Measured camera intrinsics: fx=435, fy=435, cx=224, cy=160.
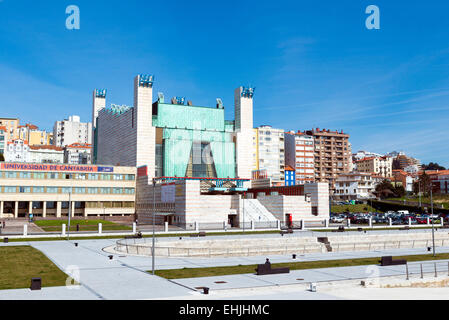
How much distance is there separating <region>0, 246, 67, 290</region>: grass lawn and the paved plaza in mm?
1021

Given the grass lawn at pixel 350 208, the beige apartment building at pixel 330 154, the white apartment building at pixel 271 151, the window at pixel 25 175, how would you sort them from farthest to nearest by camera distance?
the beige apartment building at pixel 330 154 → the white apartment building at pixel 271 151 → the grass lawn at pixel 350 208 → the window at pixel 25 175

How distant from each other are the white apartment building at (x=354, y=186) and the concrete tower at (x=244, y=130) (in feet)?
230

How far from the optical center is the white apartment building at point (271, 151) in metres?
156

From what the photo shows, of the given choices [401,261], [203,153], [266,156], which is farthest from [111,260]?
[266,156]

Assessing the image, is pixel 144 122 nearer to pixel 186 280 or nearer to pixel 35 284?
pixel 186 280

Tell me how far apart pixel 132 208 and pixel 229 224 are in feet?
115

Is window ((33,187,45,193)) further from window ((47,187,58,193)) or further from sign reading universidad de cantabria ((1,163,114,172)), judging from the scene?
sign reading universidad de cantabria ((1,163,114,172))

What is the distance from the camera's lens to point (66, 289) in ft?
75.2

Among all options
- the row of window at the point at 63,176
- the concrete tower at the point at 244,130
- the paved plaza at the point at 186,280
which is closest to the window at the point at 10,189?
the row of window at the point at 63,176

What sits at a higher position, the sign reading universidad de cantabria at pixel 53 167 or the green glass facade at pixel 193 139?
the green glass facade at pixel 193 139

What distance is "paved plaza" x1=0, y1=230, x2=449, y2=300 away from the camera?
847 inches

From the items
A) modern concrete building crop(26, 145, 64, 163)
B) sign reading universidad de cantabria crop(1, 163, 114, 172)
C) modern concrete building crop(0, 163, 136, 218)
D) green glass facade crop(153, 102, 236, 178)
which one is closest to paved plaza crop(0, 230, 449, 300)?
modern concrete building crop(0, 163, 136, 218)

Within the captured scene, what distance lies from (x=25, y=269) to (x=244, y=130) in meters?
87.3

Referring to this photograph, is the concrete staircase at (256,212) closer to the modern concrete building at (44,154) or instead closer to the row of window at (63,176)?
the row of window at (63,176)
